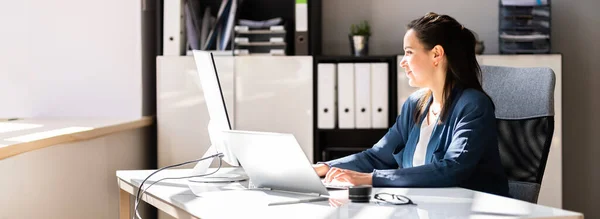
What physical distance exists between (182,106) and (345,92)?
2.45ft

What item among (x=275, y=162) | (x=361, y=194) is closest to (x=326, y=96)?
(x=275, y=162)

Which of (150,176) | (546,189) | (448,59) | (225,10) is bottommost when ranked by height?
(546,189)

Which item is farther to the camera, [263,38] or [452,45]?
[263,38]

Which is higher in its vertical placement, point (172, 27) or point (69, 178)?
point (172, 27)

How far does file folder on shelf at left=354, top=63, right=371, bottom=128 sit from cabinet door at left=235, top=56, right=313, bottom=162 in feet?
0.68

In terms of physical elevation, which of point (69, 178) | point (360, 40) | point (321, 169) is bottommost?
point (69, 178)

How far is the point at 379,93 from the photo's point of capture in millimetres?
3861

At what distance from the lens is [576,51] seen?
4.16 meters

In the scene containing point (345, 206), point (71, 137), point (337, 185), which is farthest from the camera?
point (71, 137)

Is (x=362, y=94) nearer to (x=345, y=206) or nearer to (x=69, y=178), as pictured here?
(x=69, y=178)

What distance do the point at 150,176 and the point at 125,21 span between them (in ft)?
5.29

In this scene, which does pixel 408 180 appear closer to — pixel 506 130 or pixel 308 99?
pixel 506 130

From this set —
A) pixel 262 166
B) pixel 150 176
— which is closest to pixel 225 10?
pixel 150 176

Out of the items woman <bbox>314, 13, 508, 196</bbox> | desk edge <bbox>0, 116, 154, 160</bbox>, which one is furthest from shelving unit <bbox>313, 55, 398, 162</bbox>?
woman <bbox>314, 13, 508, 196</bbox>
